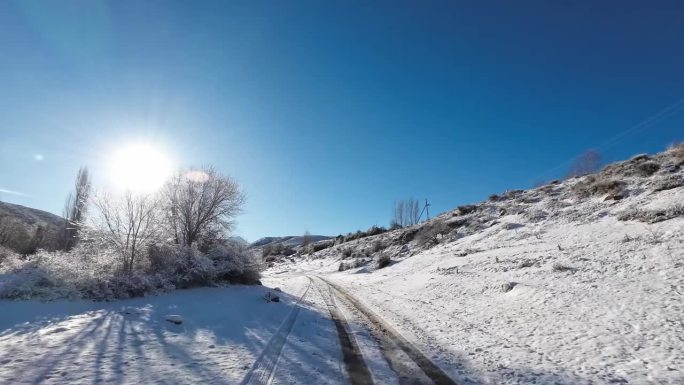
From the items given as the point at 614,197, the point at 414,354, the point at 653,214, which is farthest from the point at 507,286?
the point at 614,197

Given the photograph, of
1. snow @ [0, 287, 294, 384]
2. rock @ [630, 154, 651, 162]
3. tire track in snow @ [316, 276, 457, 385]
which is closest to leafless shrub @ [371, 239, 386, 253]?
rock @ [630, 154, 651, 162]

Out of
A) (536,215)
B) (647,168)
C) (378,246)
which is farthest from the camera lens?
(378,246)

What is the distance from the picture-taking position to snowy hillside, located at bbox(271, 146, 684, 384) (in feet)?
24.5

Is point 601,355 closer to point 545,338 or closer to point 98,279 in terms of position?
point 545,338

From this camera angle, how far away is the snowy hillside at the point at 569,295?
7.48 m

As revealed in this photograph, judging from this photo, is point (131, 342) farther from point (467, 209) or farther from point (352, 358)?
point (467, 209)

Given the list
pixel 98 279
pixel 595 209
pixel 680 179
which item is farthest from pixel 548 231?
pixel 98 279

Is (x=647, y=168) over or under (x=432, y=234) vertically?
over

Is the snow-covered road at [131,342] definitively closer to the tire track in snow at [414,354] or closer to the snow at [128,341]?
the snow at [128,341]

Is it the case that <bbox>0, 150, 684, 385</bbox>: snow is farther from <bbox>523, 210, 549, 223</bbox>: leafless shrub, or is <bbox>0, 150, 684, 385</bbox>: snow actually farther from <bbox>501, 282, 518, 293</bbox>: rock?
<bbox>523, 210, 549, 223</bbox>: leafless shrub

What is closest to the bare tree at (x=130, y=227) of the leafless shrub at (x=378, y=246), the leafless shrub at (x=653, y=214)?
the leafless shrub at (x=653, y=214)

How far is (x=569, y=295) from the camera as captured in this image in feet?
40.0

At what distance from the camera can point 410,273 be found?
29.5m

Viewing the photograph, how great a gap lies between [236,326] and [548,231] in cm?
2251
